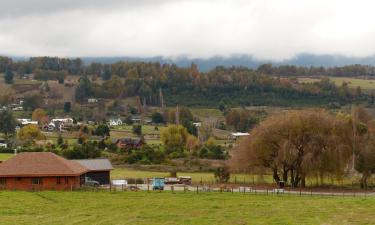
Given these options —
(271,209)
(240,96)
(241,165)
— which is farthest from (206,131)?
(271,209)

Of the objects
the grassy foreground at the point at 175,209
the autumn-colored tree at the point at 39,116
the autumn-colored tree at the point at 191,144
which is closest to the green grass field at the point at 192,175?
the grassy foreground at the point at 175,209

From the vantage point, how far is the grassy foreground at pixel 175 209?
105 ft

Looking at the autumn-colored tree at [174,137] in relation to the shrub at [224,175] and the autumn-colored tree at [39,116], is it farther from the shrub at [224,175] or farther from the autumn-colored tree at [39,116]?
the autumn-colored tree at [39,116]

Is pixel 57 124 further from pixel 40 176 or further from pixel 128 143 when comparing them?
pixel 40 176

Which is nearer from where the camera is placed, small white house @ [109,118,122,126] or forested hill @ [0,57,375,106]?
small white house @ [109,118,122,126]

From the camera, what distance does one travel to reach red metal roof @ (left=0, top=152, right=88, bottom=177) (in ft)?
173

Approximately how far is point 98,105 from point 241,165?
110 m

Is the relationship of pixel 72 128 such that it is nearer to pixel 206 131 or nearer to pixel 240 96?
pixel 206 131

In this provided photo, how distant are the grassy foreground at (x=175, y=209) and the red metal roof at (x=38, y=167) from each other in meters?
4.36

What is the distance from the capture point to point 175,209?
37.2 metres

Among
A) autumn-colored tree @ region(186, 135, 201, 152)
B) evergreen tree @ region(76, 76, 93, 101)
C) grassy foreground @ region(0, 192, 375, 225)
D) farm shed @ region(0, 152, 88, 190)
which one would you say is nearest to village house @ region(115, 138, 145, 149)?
autumn-colored tree @ region(186, 135, 201, 152)

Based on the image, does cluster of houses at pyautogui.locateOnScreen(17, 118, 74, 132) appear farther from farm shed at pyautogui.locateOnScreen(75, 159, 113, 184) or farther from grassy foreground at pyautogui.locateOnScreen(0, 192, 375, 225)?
grassy foreground at pyautogui.locateOnScreen(0, 192, 375, 225)

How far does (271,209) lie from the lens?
122 ft

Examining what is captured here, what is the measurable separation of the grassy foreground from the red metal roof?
436cm
